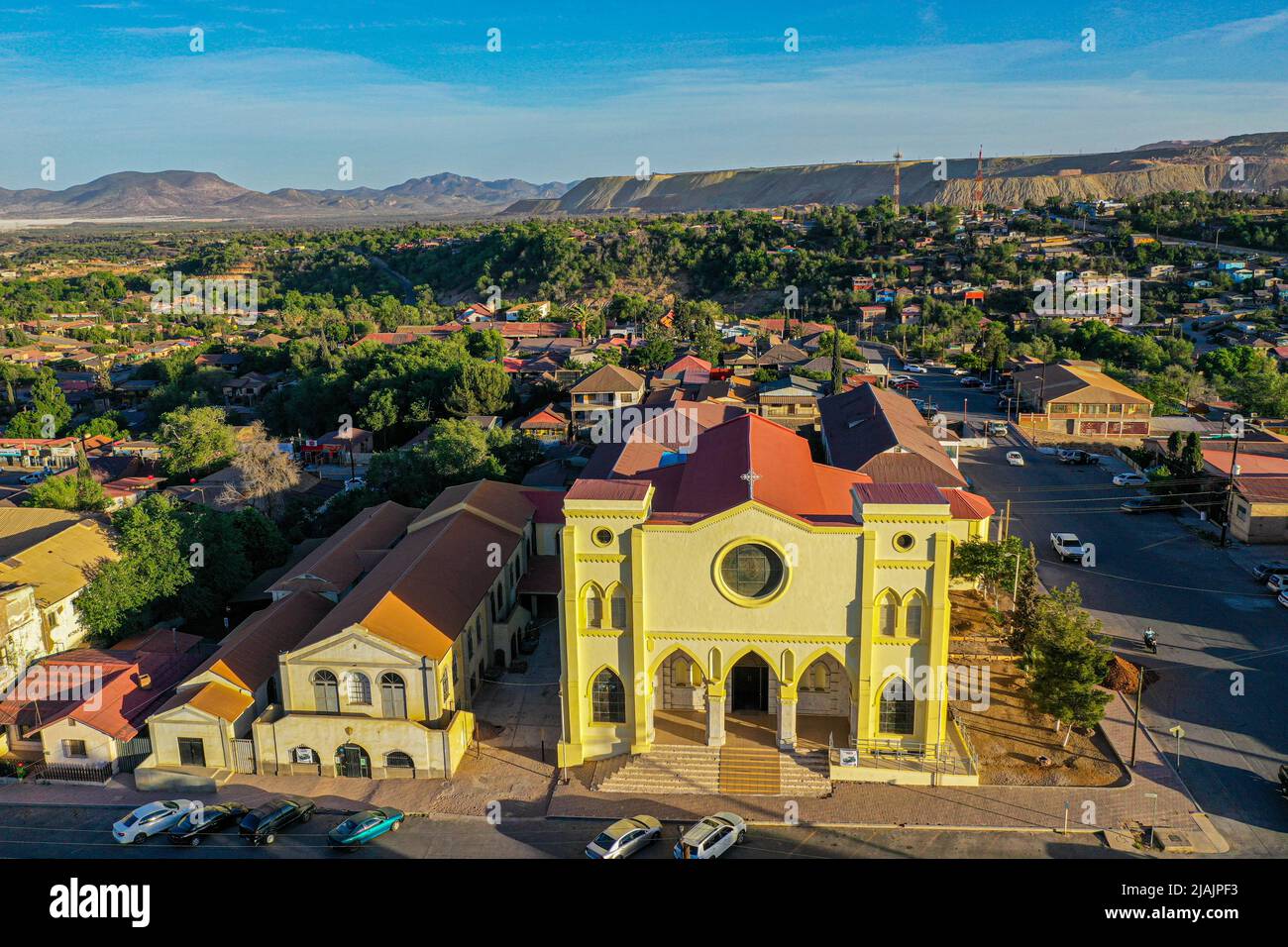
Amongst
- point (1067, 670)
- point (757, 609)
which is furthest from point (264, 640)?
point (1067, 670)

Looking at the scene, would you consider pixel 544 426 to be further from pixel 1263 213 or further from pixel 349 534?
pixel 1263 213

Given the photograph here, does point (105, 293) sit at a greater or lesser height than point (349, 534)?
greater

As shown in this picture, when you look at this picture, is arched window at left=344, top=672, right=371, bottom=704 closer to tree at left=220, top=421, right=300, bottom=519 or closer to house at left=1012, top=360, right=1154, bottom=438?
tree at left=220, top=421, right=300, bottom=519

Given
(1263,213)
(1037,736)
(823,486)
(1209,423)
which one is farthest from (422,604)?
(1263,213)

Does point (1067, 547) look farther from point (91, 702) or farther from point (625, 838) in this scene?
point (91, 702)

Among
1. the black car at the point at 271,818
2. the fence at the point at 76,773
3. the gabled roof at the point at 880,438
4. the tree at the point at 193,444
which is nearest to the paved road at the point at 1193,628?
the gabled roof at the point at 880,438

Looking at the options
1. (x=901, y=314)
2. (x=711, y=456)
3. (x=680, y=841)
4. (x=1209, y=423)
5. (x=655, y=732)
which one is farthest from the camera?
(x=901, y=314)

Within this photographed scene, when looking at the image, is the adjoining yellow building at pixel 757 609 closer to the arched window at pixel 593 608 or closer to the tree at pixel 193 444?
the arched window at pixel 593 608
